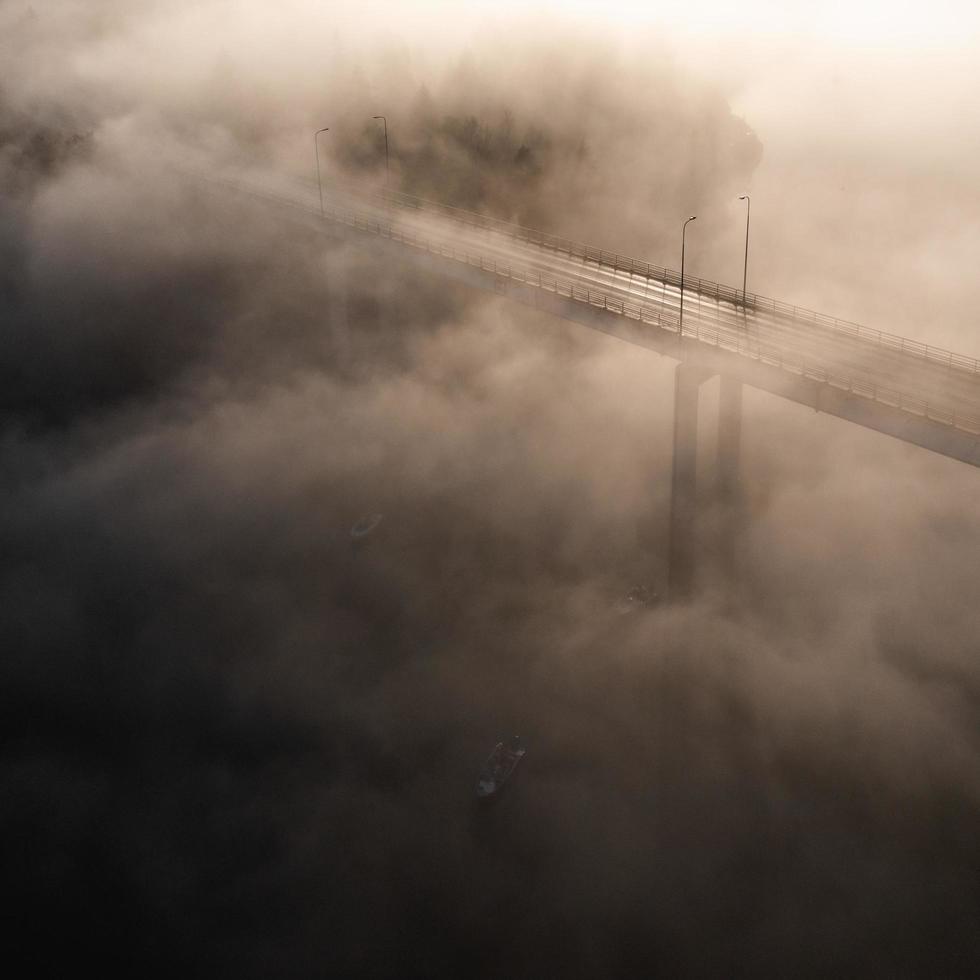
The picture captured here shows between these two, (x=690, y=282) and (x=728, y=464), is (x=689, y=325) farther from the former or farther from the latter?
(x=690, y=282)

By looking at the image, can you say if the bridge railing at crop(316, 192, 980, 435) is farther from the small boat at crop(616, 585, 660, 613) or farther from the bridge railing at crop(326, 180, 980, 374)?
the small boat at crop(616, 585, 660, 613)

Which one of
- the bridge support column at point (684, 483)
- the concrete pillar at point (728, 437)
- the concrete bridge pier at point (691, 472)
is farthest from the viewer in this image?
the concrete pillar at point (728, 437)

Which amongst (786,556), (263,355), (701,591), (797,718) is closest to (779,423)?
(786,556)

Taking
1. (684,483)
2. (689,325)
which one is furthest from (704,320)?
(684,483)

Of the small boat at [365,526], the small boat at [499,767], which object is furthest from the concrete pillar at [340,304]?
the small boat at [499,767]

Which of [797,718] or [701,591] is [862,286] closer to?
[701,591]

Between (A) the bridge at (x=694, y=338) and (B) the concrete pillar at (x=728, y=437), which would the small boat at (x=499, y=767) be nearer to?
(A) the bridge at (x=694, y=338)
